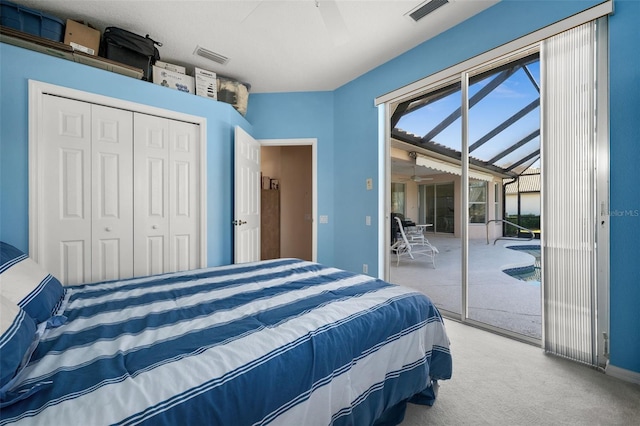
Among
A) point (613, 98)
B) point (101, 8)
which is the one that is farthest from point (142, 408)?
point (101, 8)

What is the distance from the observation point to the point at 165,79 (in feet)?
9.48

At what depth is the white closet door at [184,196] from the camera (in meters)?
2.94

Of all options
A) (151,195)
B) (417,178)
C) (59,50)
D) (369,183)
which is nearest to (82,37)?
(59,50)

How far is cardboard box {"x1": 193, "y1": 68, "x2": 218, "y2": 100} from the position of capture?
10.3 ft

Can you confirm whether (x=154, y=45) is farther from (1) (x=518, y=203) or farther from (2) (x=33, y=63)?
(1) (x=518, y=203)

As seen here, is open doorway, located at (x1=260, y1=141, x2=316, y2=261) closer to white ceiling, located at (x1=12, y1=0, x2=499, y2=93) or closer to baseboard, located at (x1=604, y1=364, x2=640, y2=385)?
white ceiling, located at (x1=12, y1=0, x2=499, y2=93)

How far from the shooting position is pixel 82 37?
2369 mm

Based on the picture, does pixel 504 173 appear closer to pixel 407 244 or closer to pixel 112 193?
pixel 407 244

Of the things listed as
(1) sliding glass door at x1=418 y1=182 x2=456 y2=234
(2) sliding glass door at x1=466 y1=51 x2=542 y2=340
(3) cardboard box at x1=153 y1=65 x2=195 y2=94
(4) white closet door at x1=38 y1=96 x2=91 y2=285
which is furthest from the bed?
(1) sliding glass door at x1=418 y1=182 x2=456 y2=234

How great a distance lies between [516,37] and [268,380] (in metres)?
2.91

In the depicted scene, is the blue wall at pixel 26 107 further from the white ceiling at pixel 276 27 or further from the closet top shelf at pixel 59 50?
the white ceiling at pixel 276 27

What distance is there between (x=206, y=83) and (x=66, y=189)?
1.79 meters

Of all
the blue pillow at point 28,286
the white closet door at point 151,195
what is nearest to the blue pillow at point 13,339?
the blue pillow at point 28,286

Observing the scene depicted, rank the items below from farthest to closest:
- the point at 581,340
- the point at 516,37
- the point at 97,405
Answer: the point at 516,37 → the point at 581,340 → the point at 97,405
